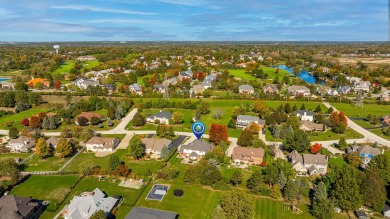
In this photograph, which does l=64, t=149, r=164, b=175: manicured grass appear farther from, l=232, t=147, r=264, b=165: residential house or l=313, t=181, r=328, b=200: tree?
l=313, t=181, r=328, b=200: tree

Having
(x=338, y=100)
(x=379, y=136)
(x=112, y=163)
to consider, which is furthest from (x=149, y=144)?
(x=338, y=100)

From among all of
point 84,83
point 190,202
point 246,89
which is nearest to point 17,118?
point 84,83

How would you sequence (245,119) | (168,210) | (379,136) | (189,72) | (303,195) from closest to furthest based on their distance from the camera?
1. (168,210)
2. (303,195)
3. (379,136)
4. (245,119)
5. (189,72)

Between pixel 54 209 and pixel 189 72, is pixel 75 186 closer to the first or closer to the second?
pixel 54 209

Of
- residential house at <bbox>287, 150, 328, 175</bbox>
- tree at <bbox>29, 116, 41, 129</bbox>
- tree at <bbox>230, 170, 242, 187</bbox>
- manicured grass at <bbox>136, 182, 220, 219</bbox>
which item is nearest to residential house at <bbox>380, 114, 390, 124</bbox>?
residential house at <bbox>287, 150, 328, 175</bbox>

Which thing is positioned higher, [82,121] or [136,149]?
[136,149]

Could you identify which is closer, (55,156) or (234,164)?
(234,164)

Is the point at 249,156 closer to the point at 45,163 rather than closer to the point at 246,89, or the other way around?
the point at 45,163
